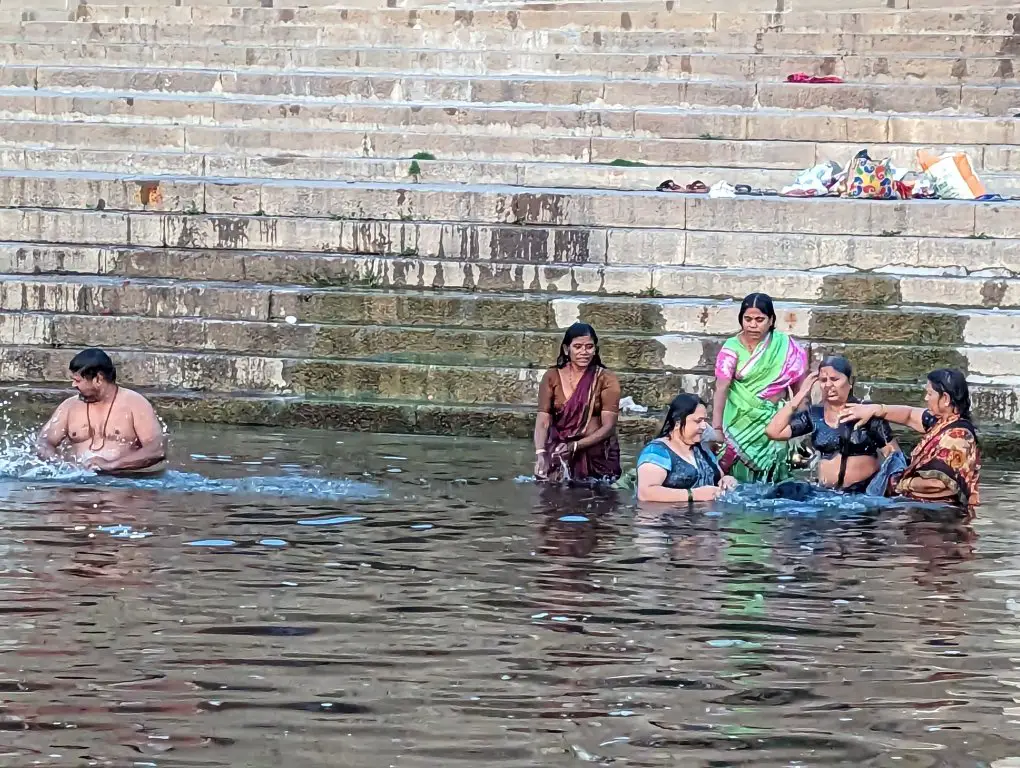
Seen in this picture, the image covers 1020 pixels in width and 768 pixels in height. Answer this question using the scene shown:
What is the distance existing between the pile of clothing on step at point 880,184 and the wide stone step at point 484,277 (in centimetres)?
94

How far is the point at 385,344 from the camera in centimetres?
1021

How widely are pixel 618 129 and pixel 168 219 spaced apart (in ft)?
11.8

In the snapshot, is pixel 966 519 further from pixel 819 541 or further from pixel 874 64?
pixel 874 64

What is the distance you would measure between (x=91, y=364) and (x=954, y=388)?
3.91 meters

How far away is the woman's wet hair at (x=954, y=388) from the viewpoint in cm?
759

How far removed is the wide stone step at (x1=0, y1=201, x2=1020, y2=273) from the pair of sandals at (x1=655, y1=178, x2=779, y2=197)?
0.61 meters

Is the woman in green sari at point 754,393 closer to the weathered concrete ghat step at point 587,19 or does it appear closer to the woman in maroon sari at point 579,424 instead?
the woman in maroon sari at point 579,424

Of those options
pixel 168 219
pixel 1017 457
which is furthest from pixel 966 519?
pixel 168 219

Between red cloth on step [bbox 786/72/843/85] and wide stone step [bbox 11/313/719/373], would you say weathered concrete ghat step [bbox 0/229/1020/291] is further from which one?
red cloth on step [bbox 786/72/843/85]

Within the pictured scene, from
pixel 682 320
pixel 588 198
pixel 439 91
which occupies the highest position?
pixel 439 91

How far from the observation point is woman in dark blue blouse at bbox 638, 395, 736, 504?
762 cm

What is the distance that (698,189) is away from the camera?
38.5 ft

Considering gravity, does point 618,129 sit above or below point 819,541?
above

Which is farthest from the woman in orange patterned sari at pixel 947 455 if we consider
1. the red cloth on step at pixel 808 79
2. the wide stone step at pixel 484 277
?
the red cloth on step at pixel 808 79
